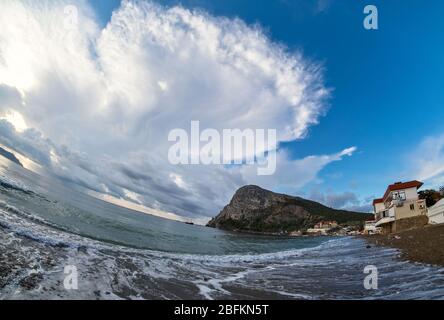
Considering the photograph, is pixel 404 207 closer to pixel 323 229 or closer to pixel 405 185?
pixel 405 185

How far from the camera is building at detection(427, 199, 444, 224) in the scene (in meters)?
34.6

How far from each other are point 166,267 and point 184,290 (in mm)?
4833

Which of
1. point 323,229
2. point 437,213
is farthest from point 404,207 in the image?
point 323,229

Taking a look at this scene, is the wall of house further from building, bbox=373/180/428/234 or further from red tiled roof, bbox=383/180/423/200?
red tiled roof, bbox=383/180/423/200

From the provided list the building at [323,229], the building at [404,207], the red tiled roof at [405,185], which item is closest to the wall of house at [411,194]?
the building at [404,207]

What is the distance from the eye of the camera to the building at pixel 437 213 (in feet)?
114

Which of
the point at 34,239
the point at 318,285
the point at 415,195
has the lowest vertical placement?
the point at 318,285

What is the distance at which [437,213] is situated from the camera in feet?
118

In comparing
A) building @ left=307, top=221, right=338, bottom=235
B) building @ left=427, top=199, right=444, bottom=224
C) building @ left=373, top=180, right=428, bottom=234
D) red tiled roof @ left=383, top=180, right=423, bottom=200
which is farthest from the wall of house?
building @ left=307, top=221, right=338, bottom=235

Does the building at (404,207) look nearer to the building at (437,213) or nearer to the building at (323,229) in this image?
the building at (437,213)
